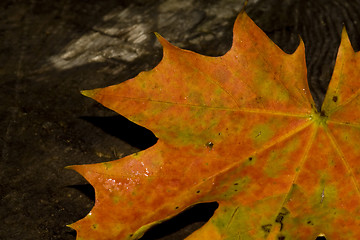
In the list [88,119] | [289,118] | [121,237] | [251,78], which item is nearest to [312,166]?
[289,118]

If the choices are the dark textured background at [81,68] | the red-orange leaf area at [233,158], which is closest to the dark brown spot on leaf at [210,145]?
the red-orange leaf area at [233,158]

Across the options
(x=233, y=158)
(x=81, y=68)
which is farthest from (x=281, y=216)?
(x=81, y=68)

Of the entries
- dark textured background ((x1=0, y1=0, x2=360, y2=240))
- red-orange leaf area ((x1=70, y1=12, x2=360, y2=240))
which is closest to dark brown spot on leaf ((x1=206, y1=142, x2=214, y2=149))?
red-orange leaf area ((x1=70, y1=12, x2=360, y2=240))

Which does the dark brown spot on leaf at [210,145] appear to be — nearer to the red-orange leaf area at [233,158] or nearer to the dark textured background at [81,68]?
the red-orange leaf area at [233,158]

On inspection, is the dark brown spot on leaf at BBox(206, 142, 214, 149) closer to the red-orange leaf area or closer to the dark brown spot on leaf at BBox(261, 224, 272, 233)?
the red-orange leaf area

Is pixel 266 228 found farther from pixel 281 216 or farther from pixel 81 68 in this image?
pixel 81 68
